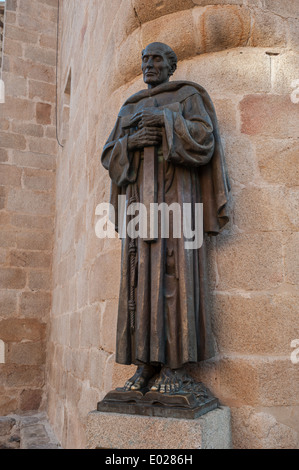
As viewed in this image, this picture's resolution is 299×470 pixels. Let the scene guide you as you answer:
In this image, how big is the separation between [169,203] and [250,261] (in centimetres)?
50

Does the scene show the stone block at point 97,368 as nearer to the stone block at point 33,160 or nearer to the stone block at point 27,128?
the stone block at point 33,160

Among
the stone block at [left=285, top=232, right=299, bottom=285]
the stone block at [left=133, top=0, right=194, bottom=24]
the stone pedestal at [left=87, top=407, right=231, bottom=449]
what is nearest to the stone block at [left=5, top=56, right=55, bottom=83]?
the stone block at [left=133, top=0, right=194, bottom=24]

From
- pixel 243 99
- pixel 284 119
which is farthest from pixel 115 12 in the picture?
pixel 284 119

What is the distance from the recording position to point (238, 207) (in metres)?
2.15

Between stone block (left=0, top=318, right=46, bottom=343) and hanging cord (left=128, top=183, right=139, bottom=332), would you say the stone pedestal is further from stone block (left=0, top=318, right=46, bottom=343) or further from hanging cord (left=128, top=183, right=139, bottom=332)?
stone block (left=0, top=318, right=46, bottom=343)

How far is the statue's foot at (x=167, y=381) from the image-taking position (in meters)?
1.71

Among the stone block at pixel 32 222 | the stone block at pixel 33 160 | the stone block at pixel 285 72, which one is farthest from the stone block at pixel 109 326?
the stone block at pixel 33 160

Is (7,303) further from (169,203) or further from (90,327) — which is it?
(169,203)

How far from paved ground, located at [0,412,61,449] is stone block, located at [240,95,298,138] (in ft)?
9.74

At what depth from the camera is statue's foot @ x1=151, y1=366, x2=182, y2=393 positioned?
67.2 inches

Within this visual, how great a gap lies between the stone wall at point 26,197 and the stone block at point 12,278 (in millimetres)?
11

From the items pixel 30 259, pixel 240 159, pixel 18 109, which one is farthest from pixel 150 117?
pixel 18 109

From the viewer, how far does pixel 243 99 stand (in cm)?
229

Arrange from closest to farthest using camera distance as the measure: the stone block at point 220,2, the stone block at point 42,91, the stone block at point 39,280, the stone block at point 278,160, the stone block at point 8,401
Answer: the stone block at point 278,160 < the stone block at point 220,2 < the stone block at point 8,401 < the stone block at point 39,280 < the stone block at point 42,91
